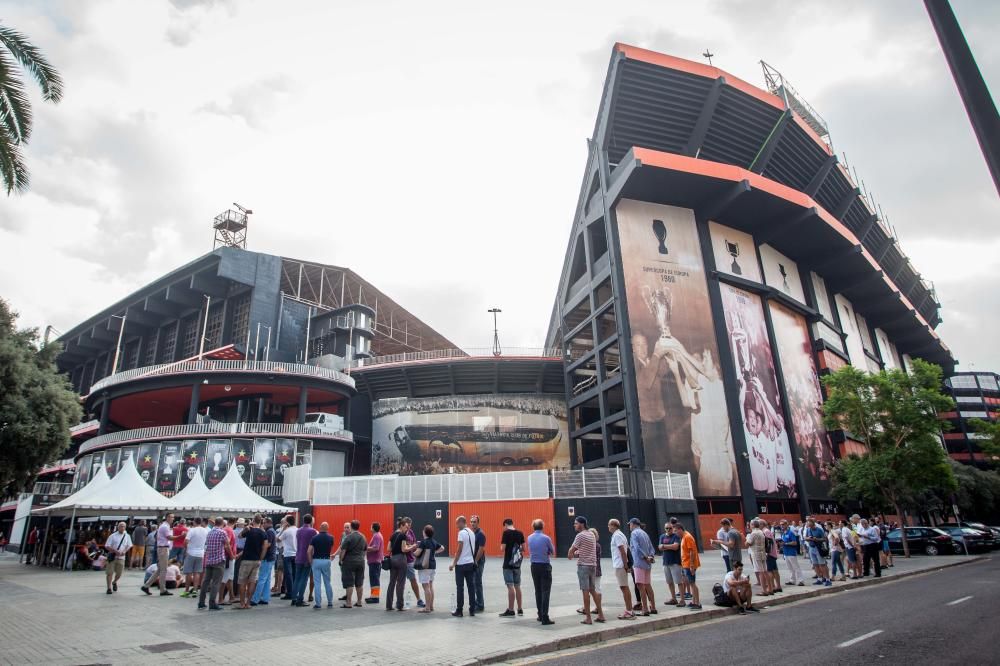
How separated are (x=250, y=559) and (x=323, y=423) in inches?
1308

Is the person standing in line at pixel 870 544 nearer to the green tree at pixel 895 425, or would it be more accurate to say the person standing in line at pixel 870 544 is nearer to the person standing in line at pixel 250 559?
the green tree at pixel 895 425

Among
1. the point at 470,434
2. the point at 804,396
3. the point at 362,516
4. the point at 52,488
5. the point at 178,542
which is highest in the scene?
the point at 804,396

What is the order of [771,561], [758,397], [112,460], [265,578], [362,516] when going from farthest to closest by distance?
[758,397]
[112,460]
[362,516]
[771,561]
[265,578]

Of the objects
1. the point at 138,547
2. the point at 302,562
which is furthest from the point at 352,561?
the point at 138,547

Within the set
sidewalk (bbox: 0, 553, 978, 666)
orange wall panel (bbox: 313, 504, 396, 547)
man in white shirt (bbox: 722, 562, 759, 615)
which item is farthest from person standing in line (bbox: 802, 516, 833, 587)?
orange wall panel (bbox: 313, 504, 396, 547)

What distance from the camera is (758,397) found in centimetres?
4116

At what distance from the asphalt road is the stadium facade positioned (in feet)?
53.6

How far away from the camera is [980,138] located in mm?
4043

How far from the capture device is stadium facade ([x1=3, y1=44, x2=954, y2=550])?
120ft

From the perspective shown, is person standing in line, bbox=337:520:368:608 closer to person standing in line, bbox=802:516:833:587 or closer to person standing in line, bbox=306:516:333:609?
person standing in line, bbox=306:516:333:609

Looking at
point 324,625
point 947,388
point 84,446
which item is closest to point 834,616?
point 324,625

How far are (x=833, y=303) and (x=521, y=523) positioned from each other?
153ft

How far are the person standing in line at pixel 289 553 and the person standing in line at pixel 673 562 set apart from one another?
7.97 metres

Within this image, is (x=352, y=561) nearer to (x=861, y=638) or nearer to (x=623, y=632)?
(x=623, y=632)
